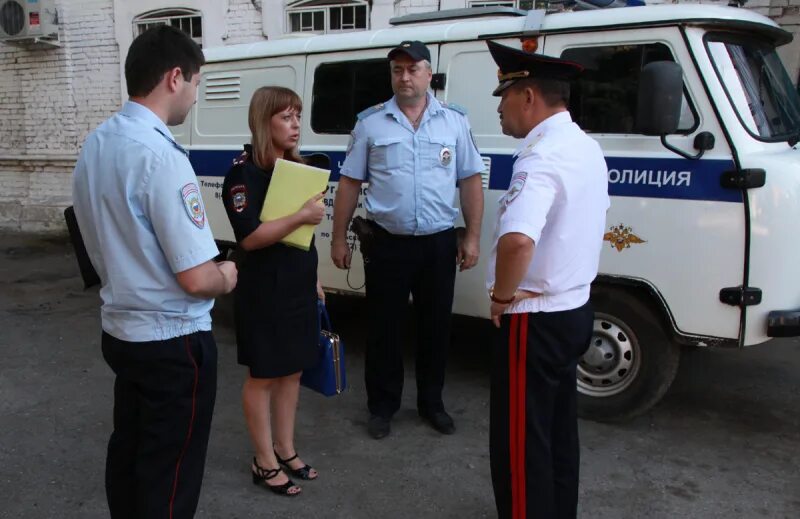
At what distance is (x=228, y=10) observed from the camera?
9109 mm

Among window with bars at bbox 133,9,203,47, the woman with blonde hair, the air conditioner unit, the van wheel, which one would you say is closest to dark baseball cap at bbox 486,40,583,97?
the woman with blonde hair

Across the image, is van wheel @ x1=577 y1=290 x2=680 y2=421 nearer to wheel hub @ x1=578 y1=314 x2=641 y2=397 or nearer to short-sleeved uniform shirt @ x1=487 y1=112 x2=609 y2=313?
wheel hub @ x1=578 y1=314 x2=641 y2=397

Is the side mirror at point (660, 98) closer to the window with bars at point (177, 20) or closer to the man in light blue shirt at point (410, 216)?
the man in light blue shirt at point (410, 216)

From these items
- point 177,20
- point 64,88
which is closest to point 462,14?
point 177,20

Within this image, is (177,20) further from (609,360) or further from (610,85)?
(609,360)

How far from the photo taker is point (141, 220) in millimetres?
1921

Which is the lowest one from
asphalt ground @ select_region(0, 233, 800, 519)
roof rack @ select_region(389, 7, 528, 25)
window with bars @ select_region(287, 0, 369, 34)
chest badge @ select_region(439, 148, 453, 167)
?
asphalt ground @ select_region(0, 233, 800, 519)

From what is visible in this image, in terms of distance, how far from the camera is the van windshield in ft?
11.4

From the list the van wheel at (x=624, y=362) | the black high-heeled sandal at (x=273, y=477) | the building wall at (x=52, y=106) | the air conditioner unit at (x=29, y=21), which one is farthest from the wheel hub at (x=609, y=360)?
the air conditioner unit at (x=29, y=21)

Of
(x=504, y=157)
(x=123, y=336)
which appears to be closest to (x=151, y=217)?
(x=123, y=336)

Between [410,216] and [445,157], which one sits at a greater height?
[445,157]

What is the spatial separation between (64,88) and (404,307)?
8.69 metres

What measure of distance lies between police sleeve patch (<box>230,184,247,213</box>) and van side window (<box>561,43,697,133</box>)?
2000mm

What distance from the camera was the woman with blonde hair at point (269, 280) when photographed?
111 inches
